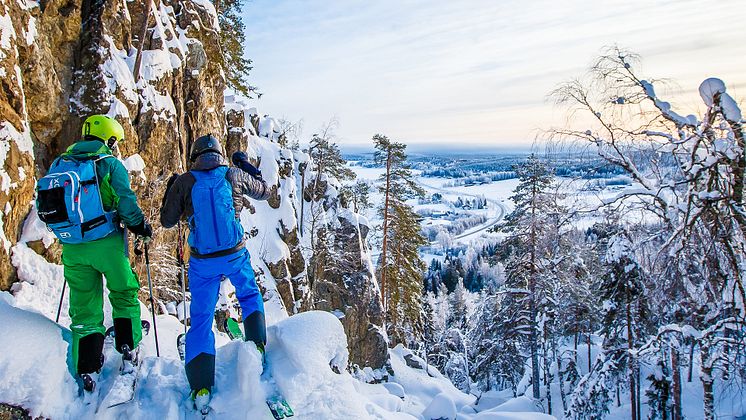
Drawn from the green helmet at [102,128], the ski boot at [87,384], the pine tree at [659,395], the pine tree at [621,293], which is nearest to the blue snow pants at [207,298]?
the ski boot at [87,384]

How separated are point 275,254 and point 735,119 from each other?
671 inches

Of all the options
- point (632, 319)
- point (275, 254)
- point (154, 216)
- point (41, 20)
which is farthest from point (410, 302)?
point (41, 20)

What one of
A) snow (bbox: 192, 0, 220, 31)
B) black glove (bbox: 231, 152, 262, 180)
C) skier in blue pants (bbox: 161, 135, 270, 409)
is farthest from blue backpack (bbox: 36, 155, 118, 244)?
Answer: snow (bbox: 192, 0, 220, 31)

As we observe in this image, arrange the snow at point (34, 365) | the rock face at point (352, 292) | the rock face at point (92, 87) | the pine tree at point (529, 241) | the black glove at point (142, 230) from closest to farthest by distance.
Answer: the snow at point (34, 365), the black glove at point (142, 230), the rock face at point (92, 87), the pine tree at point (529, 241), the rock face at point (352, 292)

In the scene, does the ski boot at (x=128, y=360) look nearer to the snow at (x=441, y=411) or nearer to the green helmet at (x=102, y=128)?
the green helmet at (x=102, y=128)

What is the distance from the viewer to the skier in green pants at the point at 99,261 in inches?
153

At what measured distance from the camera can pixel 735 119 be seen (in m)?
5.53

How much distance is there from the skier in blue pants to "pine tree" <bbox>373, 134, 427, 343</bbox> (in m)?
19.3

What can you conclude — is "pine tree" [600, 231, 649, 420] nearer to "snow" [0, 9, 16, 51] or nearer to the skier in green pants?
the skier in green pants

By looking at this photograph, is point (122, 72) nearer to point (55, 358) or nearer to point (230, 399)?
point (55, 358)

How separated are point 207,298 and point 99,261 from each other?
112cm

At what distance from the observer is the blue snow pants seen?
391 cm

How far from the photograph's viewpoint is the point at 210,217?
3992 millimetres

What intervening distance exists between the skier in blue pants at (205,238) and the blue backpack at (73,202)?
2.04ft
